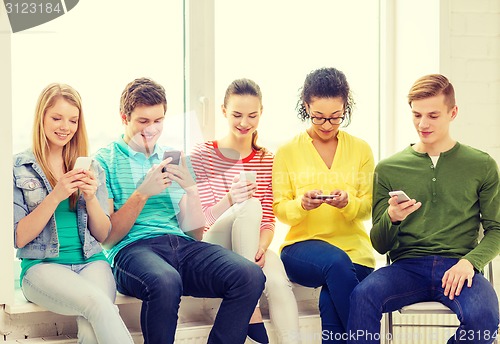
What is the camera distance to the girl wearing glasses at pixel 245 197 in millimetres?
2750

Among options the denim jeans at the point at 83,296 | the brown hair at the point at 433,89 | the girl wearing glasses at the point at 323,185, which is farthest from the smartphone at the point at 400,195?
the denim jeans at the point at 83,296

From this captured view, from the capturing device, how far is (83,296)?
240 centimetres

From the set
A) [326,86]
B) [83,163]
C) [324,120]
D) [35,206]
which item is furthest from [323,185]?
[35,206]

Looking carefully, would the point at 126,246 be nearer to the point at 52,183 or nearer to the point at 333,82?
the point at 52,183

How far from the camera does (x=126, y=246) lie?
2.72 metres

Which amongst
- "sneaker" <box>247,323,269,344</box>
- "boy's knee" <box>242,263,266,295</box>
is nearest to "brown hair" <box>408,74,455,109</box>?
"boy's knee" <box>242,263,266,295</box>

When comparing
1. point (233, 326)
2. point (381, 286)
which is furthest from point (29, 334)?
point (381, 286)

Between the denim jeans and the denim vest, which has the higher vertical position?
the denim vest

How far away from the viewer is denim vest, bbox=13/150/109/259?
253cm

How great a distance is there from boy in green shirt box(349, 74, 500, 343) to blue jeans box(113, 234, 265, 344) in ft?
1.20

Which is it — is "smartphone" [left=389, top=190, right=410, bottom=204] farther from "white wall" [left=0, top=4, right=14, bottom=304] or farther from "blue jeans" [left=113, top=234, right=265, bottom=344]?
"white wall" [left=0, top=4, right=14, bottom=304]

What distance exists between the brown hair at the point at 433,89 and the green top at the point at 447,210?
0.18 metres

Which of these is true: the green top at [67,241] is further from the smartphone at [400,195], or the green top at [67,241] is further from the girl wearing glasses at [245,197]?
the smartphone at [400,195]

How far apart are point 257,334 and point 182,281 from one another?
32 centimetres
